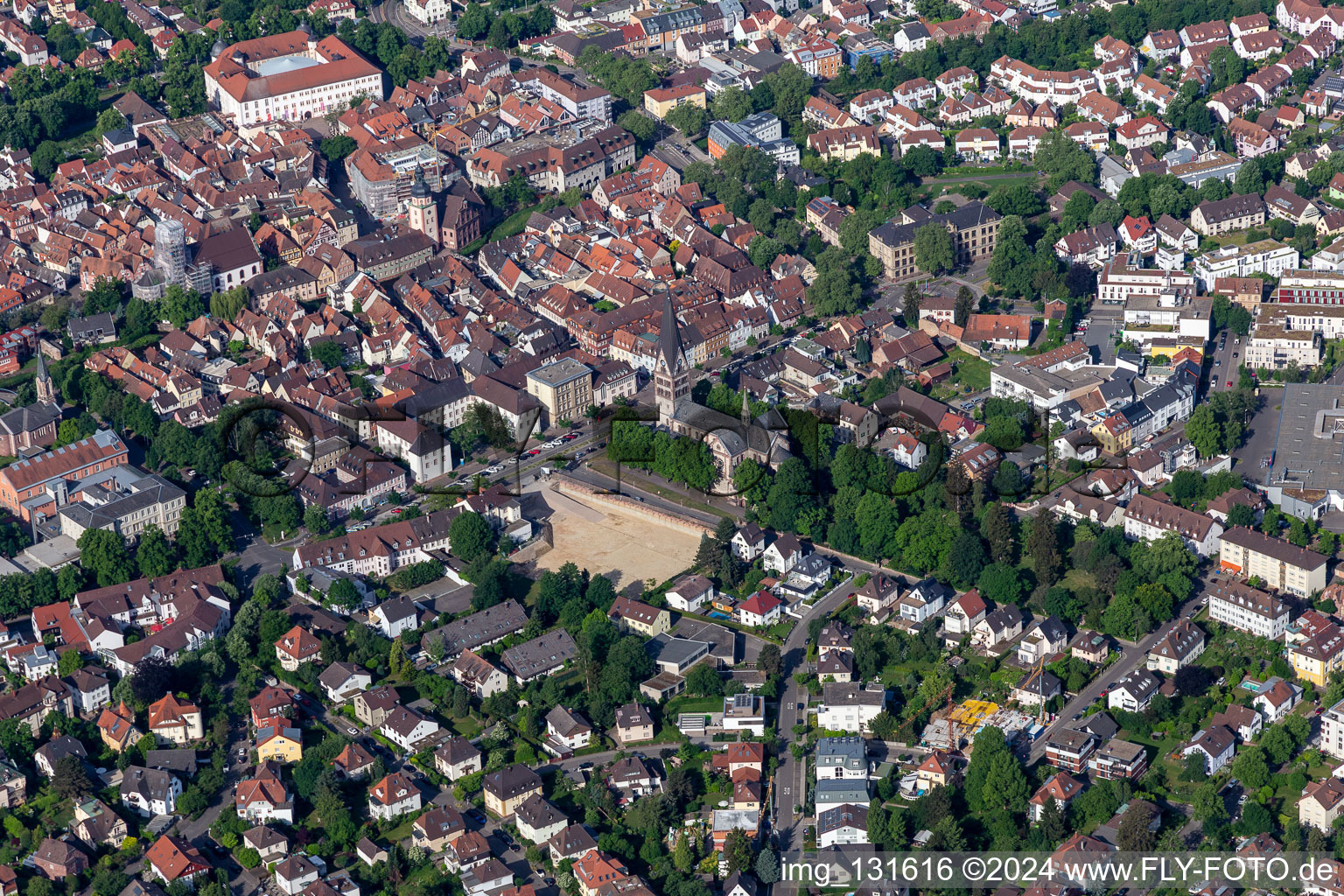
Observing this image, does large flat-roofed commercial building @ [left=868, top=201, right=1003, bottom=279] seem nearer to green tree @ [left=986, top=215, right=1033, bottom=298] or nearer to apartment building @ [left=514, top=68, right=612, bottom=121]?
green tree @ [left=986, top=215, right=1033, bottom=298]

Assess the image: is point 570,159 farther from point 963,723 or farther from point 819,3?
point 963,723

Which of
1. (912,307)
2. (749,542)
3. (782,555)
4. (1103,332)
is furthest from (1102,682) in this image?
(912,307)

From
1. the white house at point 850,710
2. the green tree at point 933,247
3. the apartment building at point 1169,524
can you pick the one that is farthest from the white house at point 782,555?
the green tree at point 933,247

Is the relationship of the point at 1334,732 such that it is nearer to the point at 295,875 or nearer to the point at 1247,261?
the point at 295,875

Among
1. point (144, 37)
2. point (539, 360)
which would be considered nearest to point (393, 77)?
point (144, 37)

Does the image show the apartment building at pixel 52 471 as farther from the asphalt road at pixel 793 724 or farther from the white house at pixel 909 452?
the white house at pixel 909 452
